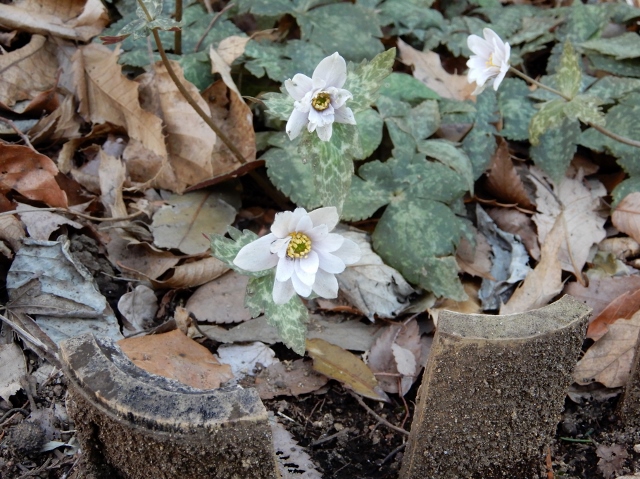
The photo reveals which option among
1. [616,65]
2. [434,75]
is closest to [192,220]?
[434,75]

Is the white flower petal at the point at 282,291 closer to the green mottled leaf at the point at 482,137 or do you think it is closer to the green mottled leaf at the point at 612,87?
the green mottled leaf at the point at 482,137

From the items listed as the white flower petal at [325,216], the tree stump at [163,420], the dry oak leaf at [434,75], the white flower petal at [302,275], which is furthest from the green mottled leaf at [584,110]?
the tree stump at [163,420]

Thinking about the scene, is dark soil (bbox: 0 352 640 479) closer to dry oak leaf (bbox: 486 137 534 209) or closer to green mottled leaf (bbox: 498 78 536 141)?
dry oak leaf (bbox: 486 137 534 209)

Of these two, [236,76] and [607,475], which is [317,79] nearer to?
[236,76]

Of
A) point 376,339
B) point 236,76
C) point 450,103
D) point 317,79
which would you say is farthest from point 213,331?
point 450,103

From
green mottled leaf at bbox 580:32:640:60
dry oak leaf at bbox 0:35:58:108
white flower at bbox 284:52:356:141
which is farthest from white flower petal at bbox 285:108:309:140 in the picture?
green mottled leaf at bbox 580:32:640:60
